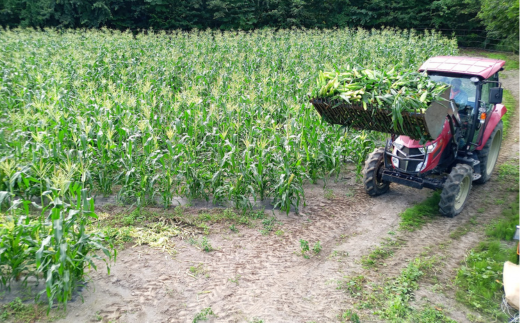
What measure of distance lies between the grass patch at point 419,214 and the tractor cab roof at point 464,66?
2409mm

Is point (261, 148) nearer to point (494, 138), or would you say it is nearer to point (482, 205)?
point (482, 205)

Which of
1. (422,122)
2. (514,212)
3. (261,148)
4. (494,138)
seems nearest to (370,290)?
(422,122)

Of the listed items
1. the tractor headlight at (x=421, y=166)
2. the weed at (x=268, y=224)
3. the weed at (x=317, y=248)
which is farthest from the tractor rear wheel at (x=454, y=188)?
the weed at (x=268, y=224)

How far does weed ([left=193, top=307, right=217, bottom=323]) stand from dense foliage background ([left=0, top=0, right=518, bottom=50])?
3056 cm

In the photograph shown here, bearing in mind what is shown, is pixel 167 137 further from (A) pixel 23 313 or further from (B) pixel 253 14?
(B) pixel 253 14

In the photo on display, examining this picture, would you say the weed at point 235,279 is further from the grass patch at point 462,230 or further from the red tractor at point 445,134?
the grass patch at point 462,230

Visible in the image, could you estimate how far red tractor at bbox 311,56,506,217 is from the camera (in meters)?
6.56

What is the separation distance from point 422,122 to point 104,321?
200 inches

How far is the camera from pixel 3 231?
445 cm

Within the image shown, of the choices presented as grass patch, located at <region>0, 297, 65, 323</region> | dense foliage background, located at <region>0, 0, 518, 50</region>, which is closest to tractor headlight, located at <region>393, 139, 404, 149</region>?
grass patch, located at <region>0, 297, 65, 323</region>

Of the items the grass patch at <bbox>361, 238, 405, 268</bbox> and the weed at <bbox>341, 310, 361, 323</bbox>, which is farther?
the grass patch at <bbox>361, 238, 405, 268</bbox>

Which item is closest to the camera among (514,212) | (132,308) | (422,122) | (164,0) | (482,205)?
(132,308)

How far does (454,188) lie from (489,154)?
8.83 ft

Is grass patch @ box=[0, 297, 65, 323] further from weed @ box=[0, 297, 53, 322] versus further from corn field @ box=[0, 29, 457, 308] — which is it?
corn field @ box=[0, 29, 457, 308]
